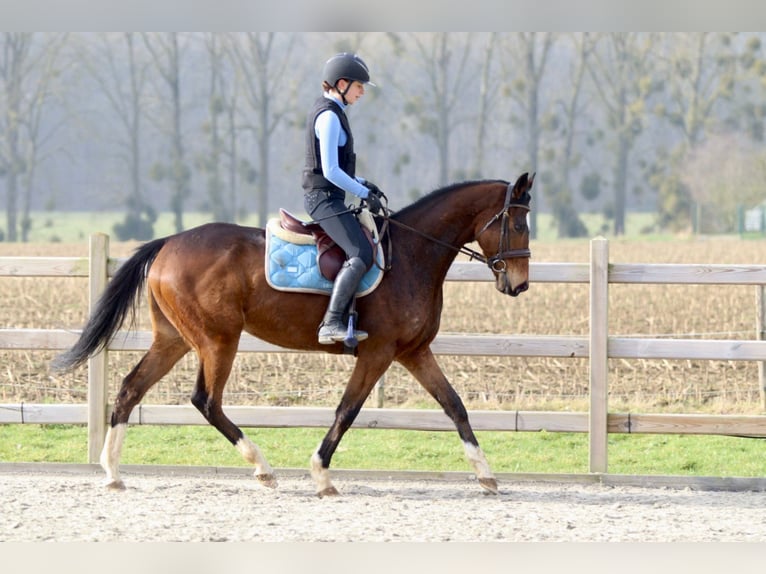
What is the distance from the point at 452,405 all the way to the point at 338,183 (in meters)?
1.58

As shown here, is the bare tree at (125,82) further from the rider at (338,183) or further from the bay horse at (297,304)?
the rider at (338,183)

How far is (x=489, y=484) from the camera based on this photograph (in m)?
6.96

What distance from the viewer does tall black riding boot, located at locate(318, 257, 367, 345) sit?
664 cm

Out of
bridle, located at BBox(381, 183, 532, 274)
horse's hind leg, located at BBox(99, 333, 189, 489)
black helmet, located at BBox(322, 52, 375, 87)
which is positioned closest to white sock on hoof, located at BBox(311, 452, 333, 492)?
horse's hind leg, located at BBox(99, 333, 189, 489)

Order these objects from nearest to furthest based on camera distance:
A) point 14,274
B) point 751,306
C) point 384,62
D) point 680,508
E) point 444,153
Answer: point 680,508
point 14,274
point 751,306
point 444,153
point 384,62

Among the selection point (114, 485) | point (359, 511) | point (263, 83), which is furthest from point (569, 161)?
point (359, 511)

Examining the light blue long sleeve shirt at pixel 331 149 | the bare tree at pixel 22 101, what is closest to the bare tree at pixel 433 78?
the bare tree at pixel 22 101

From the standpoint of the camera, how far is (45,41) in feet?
264

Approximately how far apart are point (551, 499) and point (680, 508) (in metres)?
0.77

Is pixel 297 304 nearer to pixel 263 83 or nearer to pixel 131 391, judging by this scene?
pixel 131 391

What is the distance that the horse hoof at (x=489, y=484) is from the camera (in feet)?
22.8

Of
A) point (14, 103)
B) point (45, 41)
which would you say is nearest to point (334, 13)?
point (14, 103)

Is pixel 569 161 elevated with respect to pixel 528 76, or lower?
lower

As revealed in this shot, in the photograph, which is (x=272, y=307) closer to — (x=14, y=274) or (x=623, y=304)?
(x=14, y=274)
